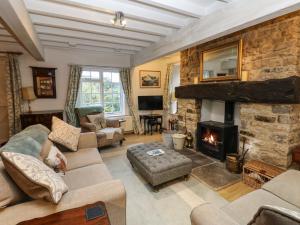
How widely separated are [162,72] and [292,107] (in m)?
4.17

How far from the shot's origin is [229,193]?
7.70 feet

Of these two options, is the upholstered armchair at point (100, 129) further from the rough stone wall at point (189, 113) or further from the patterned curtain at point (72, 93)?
the rough stone wall at point (189, 113)

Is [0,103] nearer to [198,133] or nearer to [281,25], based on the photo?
[198,133]

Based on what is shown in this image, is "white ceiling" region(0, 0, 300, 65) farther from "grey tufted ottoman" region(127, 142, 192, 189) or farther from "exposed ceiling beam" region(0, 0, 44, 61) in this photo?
"grey tufted ottoman" region(127, 142, 192, 189)

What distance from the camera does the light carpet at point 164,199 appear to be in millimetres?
1918

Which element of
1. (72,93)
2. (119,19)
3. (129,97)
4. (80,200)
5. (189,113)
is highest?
(119,19)

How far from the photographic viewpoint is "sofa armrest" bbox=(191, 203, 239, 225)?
3.48 ft

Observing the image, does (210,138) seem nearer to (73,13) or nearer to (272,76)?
(272,76)

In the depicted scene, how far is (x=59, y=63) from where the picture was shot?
4387 mm

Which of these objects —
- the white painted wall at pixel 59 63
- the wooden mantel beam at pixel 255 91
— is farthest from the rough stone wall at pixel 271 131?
the white painted wall at pixel 59 63

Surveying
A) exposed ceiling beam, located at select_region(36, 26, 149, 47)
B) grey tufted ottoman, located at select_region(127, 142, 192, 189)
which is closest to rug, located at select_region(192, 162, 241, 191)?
grey tufted ottoman, located at select_region(127, 142, 192, 189)

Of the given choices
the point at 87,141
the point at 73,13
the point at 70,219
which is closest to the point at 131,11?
the point at 73,13

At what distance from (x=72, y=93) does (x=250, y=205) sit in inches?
174

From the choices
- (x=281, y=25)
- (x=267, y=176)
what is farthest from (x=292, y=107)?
(x=281, y=25)
